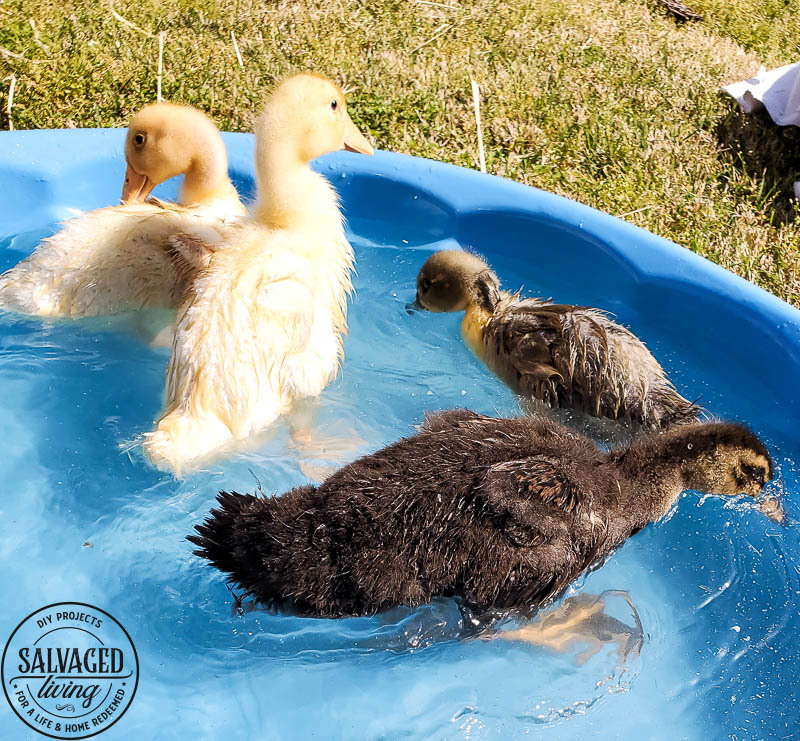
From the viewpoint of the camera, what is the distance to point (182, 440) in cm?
257

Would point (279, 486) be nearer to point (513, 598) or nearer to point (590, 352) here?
point (513, 598)

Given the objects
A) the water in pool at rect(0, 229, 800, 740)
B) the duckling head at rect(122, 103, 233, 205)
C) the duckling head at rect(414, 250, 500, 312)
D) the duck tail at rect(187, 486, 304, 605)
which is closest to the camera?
the duck tail at rect(187, 486, 304, 605)

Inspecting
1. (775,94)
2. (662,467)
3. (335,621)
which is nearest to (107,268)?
(335,621)

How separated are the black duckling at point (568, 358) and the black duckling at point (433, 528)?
0.49 meters

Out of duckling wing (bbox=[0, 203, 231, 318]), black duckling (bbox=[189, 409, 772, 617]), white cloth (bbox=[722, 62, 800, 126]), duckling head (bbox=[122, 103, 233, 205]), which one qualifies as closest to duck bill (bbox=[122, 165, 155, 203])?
duckling head (bbox=[122, 103, 233, 205])

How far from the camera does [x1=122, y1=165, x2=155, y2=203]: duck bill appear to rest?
11.6 ft

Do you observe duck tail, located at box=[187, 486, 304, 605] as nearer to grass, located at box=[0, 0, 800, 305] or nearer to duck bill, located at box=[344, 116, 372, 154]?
duck bill, located at box=[344, 116, 372, 154]

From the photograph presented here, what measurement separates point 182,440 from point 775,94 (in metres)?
4.35

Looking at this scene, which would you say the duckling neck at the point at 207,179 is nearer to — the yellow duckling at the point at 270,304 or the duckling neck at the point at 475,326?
the yellow duckling at the point at 270,304

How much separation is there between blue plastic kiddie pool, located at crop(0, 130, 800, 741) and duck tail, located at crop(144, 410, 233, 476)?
255mm

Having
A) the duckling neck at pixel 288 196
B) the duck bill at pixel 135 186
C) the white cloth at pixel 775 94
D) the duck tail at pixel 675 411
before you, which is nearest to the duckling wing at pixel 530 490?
the duck tail at pixel 675 411

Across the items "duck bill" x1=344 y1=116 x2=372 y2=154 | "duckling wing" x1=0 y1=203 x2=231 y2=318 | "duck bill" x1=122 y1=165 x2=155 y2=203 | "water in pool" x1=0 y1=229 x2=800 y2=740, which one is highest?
"duck bill" x1=344 y1=116 x2=372 y2=154

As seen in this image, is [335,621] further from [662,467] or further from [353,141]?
[353,141]

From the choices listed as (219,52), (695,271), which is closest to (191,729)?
(695,271)
